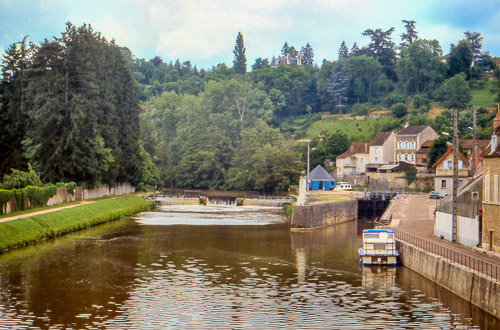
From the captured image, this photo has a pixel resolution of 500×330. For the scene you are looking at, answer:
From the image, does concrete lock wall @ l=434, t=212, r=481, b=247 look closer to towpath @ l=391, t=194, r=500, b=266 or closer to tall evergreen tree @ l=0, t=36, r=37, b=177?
towpath @ l=391, t=194, r=500, b=266

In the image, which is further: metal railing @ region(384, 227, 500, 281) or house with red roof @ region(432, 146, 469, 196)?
house with red roof @ region(432, 146, 469, 196)

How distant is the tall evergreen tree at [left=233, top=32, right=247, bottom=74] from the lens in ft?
632

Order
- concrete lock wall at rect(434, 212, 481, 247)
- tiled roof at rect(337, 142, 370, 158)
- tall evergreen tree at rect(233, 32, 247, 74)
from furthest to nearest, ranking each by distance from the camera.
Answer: tall evergreen tree at rect(233, 32, 247, 74) < tiled roof at rect(337, 142, 370, 158) < concrete lock wall at rect(434, 212, 481, 247)

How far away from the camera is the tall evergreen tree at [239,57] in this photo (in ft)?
632

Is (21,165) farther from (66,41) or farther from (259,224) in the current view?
(259,224)

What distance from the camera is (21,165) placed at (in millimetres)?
68875

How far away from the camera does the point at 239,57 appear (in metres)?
194

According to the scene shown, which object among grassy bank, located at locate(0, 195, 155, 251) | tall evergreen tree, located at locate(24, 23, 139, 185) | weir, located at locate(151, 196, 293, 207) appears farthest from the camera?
weir, located at locate(151, 196, 293, 207)

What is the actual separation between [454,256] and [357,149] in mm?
80035

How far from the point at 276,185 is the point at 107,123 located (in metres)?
33.0

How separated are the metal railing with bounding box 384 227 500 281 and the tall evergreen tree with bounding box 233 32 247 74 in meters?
152

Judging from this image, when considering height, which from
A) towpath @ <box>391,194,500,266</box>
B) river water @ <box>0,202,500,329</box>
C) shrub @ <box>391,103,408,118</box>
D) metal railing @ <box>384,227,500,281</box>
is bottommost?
river water @ <box>0,202,500,329</box>

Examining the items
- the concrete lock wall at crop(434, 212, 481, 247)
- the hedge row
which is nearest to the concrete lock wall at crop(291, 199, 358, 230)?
the concrete lock wall at crop(434, 212, 481, 247)

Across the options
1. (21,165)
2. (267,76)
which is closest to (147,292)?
(21,165)
